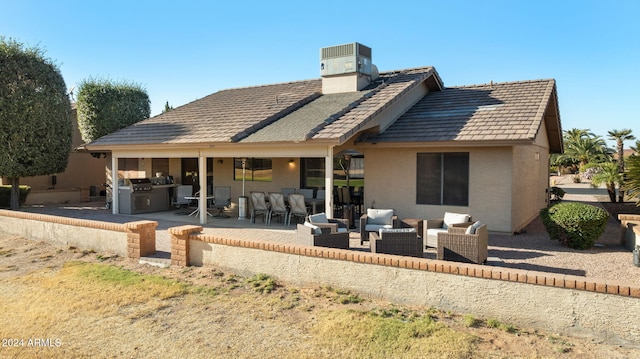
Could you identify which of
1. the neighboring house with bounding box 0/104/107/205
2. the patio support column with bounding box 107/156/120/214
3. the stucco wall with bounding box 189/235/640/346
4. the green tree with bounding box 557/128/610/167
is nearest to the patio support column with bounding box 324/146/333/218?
the stucco wall with bounding box 189/235/640/346

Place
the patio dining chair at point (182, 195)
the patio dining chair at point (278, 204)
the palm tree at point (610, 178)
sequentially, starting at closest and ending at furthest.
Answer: the patio dining chair at point (278, 204) → the patio dining chair at point (182, 195) → the palm tree at point (610, 178)

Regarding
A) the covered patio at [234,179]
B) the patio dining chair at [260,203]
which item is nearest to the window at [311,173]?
the covered patio at [234,179]

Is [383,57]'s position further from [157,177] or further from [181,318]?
[181,318]

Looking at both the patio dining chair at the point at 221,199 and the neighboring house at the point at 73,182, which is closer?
the patio dining chair at the point at 221,199

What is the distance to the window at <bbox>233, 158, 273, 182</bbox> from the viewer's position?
52.4ft

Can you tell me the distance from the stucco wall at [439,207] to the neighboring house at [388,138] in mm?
27

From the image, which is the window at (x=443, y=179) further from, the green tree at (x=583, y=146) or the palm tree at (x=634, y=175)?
the green tree at (x=583, y=146)

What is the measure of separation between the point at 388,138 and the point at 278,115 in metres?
3.98

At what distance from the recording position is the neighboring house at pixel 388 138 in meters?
11.4

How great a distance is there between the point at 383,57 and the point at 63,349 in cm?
1545

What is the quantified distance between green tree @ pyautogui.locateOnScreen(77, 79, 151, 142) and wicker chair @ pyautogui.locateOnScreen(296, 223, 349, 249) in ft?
55.3

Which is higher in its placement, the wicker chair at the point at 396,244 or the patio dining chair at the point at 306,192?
the patio dining chair at the point at 306,192

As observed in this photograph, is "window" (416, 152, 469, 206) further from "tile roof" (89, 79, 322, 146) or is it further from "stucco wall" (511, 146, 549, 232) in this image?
"tile roof" (89, 79, 322, 146)

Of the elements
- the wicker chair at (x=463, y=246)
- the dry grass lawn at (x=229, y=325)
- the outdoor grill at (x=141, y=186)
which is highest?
the outdoor grill at (x=141, y=186)
